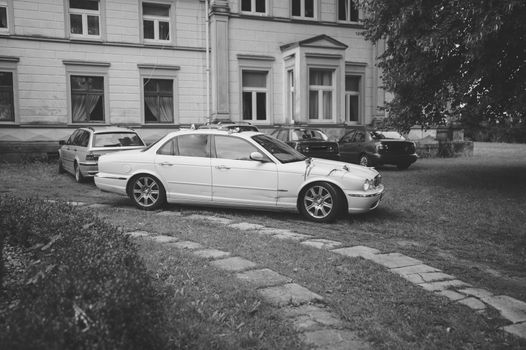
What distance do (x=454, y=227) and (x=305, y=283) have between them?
4332mm

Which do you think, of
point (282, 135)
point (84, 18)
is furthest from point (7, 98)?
point (282, 135)

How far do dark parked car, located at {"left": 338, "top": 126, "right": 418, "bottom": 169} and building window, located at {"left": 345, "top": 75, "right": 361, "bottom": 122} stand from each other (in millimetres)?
5791

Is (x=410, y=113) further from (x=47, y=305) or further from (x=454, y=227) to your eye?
(x=47, y=305)

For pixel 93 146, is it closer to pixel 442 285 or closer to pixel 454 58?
pixel 454 58

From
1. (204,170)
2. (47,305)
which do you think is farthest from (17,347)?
(204,170)

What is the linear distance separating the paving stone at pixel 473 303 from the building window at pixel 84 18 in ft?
64.9

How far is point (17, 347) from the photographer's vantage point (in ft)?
7.83

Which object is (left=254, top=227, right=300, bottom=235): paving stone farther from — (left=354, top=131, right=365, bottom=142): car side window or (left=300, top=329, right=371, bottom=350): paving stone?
(left=354, top=131, right=365, bottom=142): car side window

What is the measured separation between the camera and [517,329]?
13.4ft

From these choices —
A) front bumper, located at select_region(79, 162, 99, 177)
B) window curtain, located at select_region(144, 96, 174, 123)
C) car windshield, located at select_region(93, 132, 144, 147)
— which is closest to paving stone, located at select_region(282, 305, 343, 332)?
front bumper, located at select_region(79, 162, 99, 177)

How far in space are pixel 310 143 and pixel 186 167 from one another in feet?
27.8

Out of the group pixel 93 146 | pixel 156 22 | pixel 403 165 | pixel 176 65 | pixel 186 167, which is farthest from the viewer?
pixel 176 65

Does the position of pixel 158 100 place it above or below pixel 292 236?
above

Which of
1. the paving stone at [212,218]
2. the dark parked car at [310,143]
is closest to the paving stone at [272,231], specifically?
the paving stone at [212,218]
